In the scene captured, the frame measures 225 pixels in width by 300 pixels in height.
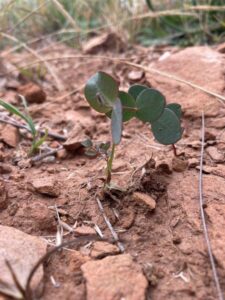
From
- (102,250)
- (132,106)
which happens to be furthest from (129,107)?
(102,250)

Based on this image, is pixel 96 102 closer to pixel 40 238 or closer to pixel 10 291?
pixel 40 238

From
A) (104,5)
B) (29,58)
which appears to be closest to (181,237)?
(29,58)

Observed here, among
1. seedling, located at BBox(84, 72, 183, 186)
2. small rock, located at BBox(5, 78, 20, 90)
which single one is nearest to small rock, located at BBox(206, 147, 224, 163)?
seedling, located at BBox(84, 72, 183, 186)

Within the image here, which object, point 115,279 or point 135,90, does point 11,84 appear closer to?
point 135,90

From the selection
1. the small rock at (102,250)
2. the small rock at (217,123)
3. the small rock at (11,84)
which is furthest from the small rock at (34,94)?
the small rock at (102,250)

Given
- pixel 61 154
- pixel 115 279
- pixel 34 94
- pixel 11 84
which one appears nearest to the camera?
pixel 115 279
